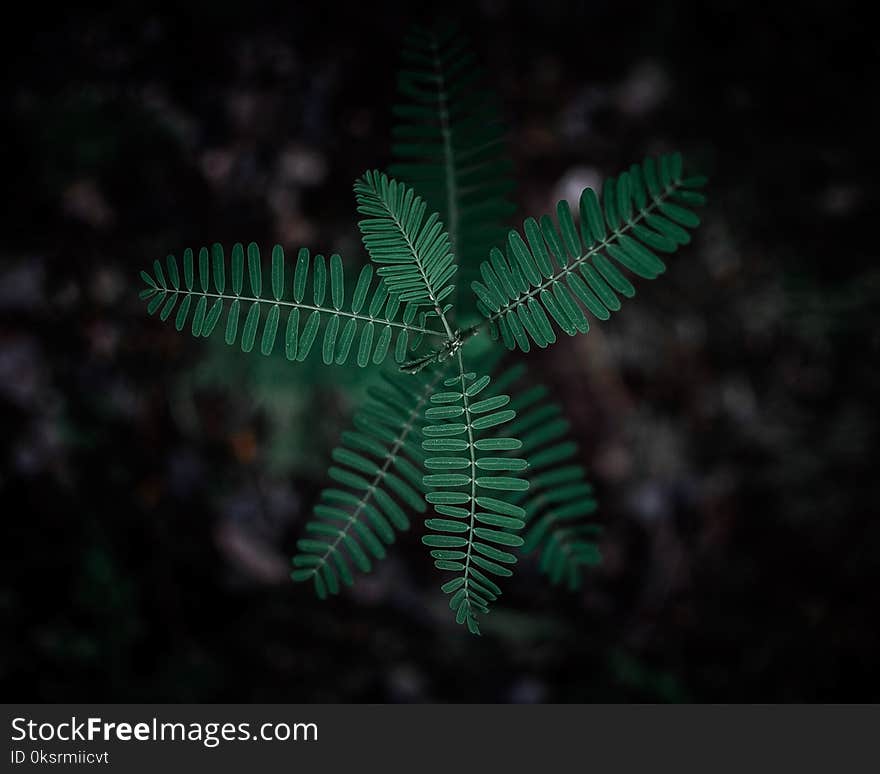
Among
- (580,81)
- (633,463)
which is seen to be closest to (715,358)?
(633,463)

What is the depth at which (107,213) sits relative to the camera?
2.48 m

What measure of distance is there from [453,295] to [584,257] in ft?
1.45

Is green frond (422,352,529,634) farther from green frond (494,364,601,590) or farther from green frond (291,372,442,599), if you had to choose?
green frond (494,364,601,590)

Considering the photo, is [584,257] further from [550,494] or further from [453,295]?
[550,494]

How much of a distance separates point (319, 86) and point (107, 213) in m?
0.99

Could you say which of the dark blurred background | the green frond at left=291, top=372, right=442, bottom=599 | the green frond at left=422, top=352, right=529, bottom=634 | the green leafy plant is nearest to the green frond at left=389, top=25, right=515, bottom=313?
the green leafy plant

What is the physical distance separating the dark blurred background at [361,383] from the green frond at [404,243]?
119 centimetres

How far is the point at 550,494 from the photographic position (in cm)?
171

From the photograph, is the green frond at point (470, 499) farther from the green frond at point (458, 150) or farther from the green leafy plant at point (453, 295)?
the green frond at point (458, 150)

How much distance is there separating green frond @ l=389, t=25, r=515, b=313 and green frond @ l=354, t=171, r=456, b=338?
14.6 inches

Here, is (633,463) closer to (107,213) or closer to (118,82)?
(107,213)

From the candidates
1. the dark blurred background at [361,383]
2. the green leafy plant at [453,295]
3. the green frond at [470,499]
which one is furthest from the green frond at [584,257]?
the dark blurred background at [361,383]

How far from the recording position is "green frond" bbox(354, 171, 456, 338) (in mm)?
1296

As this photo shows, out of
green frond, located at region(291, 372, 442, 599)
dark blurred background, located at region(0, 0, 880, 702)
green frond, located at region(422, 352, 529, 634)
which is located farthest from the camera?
dark blurred background, located at region(0, 0, 880, 702)
